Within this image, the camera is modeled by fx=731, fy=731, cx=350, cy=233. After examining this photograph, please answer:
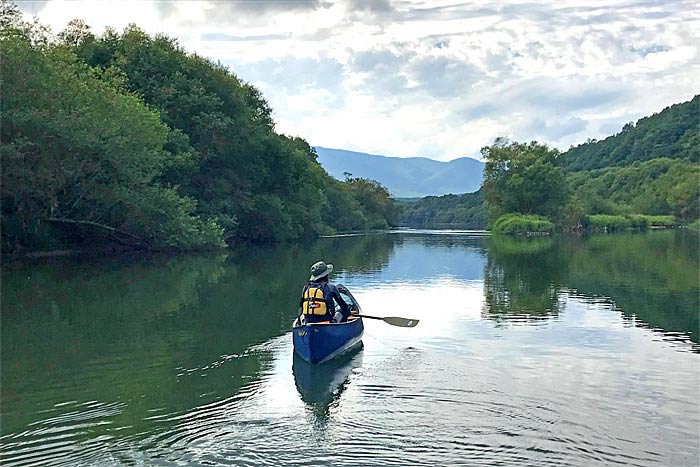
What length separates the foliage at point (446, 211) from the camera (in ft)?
440

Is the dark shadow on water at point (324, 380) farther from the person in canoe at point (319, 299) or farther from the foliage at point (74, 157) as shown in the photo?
the foliage at point (74, 157)

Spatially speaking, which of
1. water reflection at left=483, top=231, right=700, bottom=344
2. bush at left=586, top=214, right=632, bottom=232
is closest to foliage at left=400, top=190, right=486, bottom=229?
bush at left=586, top=214, right=632, bottom=232

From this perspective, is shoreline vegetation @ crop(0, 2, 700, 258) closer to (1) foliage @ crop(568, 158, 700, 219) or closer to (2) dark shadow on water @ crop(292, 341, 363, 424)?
(1) foliage @ crop(568, 158, 700, 219)

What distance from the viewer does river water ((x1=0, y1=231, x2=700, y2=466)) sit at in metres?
7.86

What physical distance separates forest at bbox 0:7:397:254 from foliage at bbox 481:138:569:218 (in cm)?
2920

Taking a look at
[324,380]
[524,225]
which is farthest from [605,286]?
[524,225]

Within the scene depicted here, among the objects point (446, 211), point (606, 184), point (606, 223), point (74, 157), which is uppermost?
point (606, 184)

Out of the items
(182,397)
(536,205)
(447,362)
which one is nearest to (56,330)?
(182,397)

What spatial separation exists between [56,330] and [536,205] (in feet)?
218

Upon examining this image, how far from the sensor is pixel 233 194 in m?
46.4

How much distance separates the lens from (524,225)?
235 feet

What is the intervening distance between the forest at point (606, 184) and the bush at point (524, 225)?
3.8 inches

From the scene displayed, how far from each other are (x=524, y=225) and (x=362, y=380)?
62952mm

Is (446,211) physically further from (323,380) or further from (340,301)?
(323,380)
